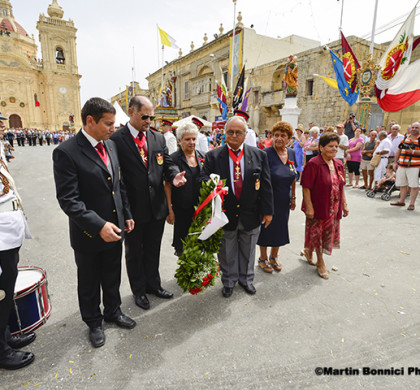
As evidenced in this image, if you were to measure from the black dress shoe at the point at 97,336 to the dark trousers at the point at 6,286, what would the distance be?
0.64 m

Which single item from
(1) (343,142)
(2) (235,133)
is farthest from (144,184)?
(1) (343,142)

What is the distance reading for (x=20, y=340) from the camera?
7.80 feet

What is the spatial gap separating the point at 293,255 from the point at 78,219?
344 cm

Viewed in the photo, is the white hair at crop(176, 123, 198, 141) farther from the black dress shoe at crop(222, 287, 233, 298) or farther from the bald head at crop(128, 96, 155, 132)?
the black dress shoe at crop(222, 287, 233, 298)

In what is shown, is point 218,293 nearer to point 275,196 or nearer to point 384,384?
point 275,196

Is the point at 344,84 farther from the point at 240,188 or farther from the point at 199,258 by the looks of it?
the point at 199,258

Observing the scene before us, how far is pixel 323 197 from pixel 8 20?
78791mm

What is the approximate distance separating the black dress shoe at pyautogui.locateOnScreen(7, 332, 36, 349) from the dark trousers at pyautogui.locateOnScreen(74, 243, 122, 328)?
538 millimetres

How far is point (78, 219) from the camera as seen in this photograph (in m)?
2.01

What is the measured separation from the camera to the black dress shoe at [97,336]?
2379 mm

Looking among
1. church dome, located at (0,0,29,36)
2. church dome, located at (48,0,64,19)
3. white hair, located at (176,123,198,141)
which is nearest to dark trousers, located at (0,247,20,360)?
white hair, located at (176,123,198,141)

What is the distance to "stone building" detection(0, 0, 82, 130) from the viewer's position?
45094 millimetres

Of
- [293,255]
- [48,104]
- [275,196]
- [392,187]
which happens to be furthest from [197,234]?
[48,104]

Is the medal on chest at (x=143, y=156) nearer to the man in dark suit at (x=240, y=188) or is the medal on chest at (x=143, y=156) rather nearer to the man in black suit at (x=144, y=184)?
the man in black suit at (x=144, y=184)
